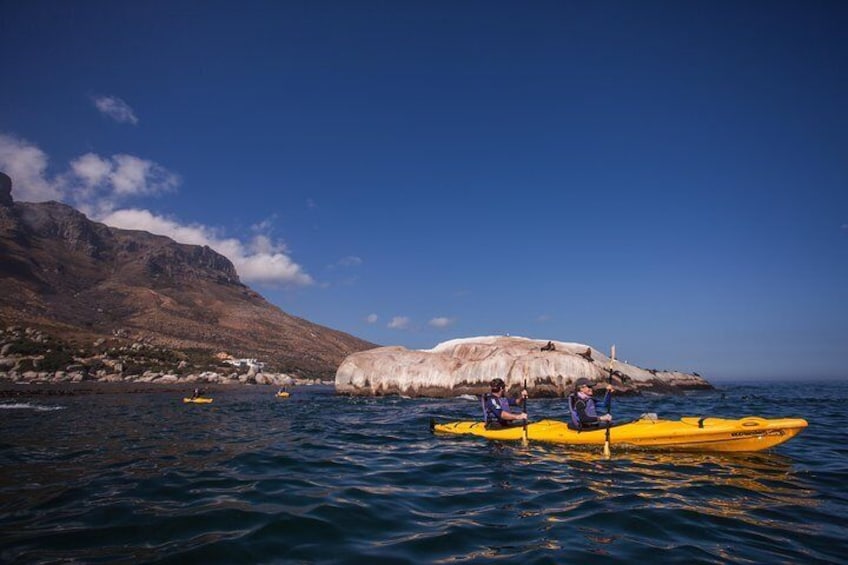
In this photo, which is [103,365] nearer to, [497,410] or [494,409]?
[494,409]

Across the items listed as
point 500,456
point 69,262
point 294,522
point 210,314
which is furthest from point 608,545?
point 69,262

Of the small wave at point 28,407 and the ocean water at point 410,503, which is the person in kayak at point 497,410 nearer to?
the ocean water at point 410,503

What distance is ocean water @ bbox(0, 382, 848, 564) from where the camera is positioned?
5891 millimetres

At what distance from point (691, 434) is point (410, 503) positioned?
8.86 meters

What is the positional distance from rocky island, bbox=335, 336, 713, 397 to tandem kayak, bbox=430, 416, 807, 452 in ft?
55.9

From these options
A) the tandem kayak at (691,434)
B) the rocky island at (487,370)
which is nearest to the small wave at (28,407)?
the rocky island at (487,370)

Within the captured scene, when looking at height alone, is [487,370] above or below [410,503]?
above

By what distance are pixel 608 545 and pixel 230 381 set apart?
72.8m

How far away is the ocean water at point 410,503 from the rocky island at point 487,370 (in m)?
18.2

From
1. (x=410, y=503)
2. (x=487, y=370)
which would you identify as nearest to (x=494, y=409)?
(x=410, y=503)

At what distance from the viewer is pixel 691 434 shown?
40.4ft

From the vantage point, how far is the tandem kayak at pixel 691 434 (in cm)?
1180

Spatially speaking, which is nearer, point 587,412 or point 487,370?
point 587,412

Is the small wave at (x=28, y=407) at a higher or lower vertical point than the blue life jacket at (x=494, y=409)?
lower
